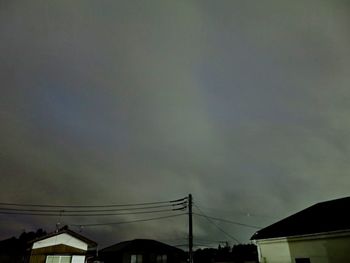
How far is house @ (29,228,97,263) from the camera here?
83.0 feet

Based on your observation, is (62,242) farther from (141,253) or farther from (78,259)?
(141,253)

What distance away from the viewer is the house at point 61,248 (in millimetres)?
25312

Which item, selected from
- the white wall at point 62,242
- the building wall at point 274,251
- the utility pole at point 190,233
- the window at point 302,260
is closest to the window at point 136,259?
the white wall at point 62,242

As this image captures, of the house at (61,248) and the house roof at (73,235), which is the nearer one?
the house at (61,248)

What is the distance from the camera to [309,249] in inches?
616

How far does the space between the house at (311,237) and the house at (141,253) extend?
17.7 meters

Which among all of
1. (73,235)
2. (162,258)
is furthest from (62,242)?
(162,258)

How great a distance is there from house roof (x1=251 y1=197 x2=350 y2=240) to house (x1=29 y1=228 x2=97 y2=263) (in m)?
18.7

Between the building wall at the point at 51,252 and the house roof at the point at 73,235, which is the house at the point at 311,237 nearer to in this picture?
the house roof at the point at 73,235

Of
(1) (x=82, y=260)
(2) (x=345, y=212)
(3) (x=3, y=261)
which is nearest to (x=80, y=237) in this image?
(1) (x=82, y=260)

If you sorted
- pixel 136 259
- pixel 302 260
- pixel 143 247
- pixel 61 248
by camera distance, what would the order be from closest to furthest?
pixel 302 260 → pixel 61 248 → pixel 136 259 → pixel 143 247

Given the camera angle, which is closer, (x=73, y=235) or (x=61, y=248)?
(x=61, y=248)

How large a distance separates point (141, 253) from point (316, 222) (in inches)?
912

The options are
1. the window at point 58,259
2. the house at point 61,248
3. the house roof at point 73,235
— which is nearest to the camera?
the house at point 61,248
